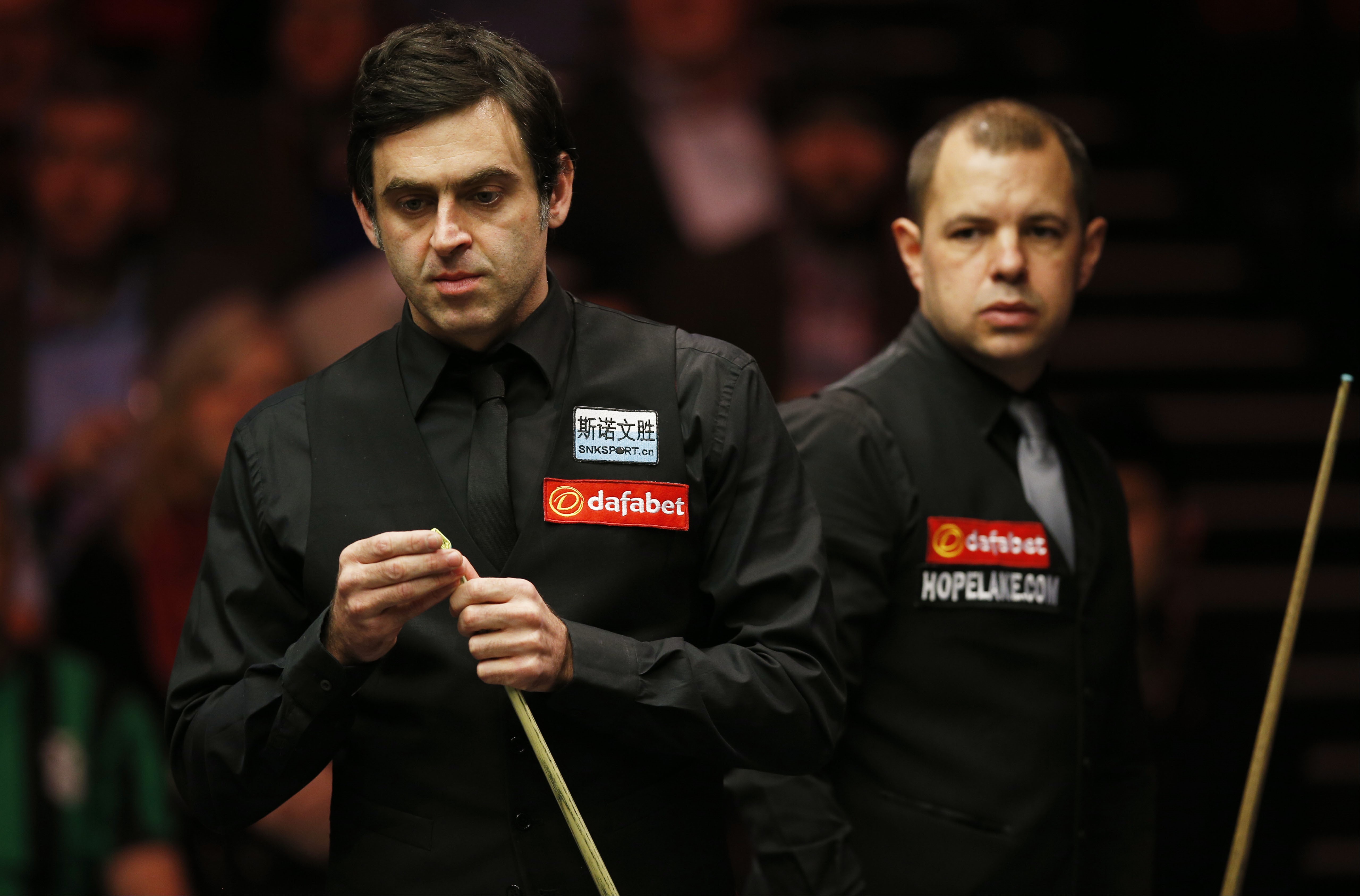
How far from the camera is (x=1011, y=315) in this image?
2184mm

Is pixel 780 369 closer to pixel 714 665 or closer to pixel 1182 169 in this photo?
pixel 1182 169

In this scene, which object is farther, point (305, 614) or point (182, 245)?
point (182, 245)

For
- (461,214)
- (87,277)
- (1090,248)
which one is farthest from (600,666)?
(87,277)

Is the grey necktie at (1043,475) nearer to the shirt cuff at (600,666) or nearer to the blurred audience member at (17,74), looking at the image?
the shirt cuff at (600,666)

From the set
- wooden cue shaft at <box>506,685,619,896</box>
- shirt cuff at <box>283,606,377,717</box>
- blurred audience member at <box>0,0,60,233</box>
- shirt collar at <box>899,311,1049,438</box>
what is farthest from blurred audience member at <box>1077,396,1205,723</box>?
blurred audience member at <box>0,0,60,233</box>

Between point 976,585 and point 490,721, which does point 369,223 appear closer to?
point 490,721

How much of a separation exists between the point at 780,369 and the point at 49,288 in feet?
7.49

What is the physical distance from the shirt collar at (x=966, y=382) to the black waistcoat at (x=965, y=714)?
0.17 ft

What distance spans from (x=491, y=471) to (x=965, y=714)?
2.65 feet

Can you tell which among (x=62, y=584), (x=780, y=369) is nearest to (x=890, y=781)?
(x=780, y=369)

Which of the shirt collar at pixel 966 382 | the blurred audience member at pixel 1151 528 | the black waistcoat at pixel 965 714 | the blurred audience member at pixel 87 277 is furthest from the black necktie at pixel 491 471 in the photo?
the blurred audience member at pixel 87 277

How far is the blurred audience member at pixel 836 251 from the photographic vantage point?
193 inches

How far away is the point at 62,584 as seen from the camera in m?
4.48

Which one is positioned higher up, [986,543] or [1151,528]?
[986,543]
